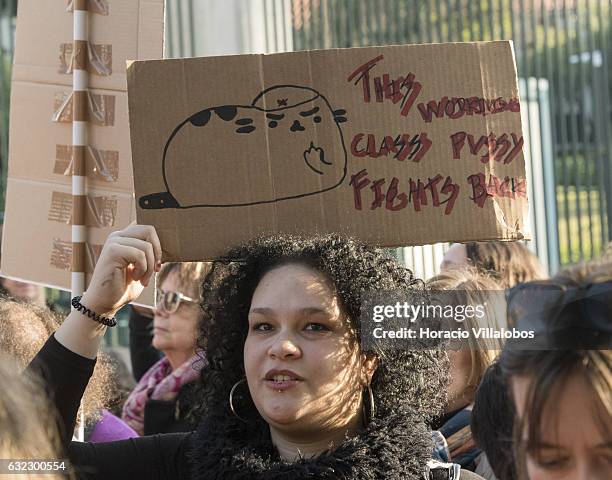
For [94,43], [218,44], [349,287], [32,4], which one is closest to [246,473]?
[349,287]

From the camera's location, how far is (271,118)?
228 centimetres

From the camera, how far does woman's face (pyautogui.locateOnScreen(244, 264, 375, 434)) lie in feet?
7.03

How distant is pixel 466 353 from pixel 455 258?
1058mm

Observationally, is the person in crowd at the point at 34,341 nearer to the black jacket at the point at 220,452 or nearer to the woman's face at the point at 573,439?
the black jacket at the point at 220,452

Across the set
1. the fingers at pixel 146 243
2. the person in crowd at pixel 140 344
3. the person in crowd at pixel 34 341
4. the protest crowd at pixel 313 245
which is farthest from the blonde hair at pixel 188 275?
the fingers at pixel 146 243

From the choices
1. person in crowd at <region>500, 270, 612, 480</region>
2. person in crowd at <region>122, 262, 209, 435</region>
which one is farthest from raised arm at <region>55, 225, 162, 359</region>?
person in crowd at <region>122, 262, 209, 435</region>

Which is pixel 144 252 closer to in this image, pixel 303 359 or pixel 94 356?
pixel 94 356

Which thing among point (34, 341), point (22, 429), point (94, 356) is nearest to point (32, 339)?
point (34, 341)

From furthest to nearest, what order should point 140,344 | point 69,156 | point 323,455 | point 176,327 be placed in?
point 140,344 → point 176,327 → point 69,156 → point 323,455

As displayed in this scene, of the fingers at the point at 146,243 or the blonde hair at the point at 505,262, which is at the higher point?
the fingers at the point at 146,243

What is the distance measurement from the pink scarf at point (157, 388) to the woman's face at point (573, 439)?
8.40 feet

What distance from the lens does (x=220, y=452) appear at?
2213 millimetres

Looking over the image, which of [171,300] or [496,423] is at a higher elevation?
[171,300]

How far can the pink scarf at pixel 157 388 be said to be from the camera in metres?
4.02
